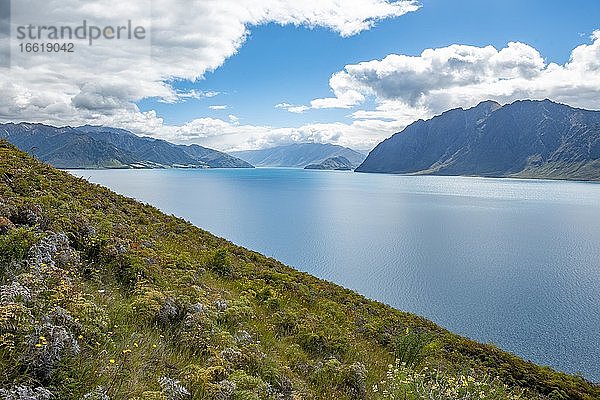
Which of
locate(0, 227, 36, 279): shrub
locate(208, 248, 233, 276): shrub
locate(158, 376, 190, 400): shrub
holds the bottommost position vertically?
locate(208, 248, 233, 276): shrub

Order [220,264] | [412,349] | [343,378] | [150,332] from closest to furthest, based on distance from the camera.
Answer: [150,332] → [343,378] → [412,349] → [220,264]

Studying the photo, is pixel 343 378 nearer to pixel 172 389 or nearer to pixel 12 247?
pixel 172 389

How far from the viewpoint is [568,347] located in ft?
106

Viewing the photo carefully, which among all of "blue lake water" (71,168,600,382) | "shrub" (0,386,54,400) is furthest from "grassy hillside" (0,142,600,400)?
"blue lake water" (71,168,600,382)

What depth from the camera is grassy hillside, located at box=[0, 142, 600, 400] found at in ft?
17.0

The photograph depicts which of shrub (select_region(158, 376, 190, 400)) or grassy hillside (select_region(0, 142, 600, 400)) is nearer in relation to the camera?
grassy hillside (select_region(0, 142, 600, 400))

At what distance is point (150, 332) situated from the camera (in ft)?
24.7

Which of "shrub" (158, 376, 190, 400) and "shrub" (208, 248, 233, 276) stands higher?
"shrub" (158, 376, 190, 400)

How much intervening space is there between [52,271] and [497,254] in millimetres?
64617

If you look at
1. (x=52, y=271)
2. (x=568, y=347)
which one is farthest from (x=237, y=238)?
(x=52, y=271)

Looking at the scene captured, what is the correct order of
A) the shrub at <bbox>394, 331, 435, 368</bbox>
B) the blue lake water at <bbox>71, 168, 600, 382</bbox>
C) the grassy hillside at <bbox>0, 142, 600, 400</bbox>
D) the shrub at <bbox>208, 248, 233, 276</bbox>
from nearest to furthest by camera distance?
the grassy hillside at <bbox>0, 142, 600, 400</bbox>, the shrub at <bbox>394, 331, 435, 368</bbox>, the shrub at <bbox>208, 248, 233, 276</bbox>, the blue lake water at <bbox>71, 168, 600, 382</bbox>

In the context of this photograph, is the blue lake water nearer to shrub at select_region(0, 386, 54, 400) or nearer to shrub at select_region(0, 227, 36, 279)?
shrub at select_region(0, 227, 36, 279)

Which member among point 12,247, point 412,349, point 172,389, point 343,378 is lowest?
point 412,349

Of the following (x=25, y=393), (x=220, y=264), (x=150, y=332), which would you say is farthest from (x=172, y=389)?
(x=220, y=264)
